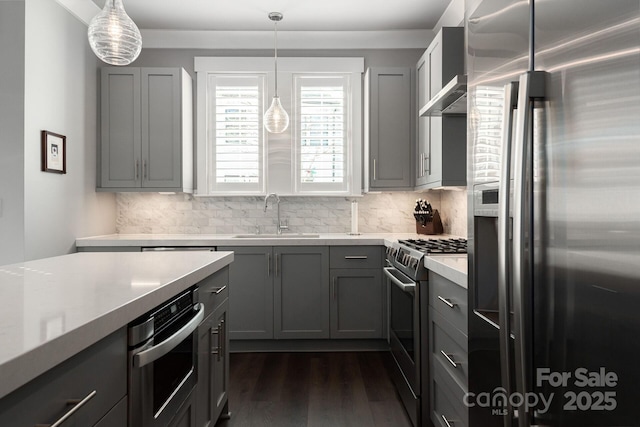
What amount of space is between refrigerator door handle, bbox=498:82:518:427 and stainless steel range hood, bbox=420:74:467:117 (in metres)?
1.12

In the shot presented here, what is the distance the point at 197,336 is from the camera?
1.80m

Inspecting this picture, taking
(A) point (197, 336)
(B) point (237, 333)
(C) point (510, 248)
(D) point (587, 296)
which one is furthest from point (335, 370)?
(D) point (587, 296)

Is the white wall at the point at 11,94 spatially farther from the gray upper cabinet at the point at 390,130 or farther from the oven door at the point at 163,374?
the gray upper cabinet at the point at 390,130

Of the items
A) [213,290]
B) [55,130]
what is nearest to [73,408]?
[213,290]

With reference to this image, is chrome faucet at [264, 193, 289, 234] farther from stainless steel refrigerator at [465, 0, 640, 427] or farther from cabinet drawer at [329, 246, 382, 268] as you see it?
stainless steel refrigerator at [465, 0, 640, 427]

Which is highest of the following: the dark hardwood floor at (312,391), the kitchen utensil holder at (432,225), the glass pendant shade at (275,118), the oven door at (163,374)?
the glass pendant shade at (275,118)

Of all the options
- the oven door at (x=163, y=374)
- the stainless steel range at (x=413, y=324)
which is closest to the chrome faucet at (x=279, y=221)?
the stainless steel range at (x=413, y=324)

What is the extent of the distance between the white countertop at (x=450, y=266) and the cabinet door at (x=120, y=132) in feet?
9.28

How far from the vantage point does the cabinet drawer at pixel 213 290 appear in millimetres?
1920

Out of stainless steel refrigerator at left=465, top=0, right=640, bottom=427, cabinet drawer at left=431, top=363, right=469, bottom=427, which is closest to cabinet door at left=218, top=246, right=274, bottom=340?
cabinet drawer at left=431, top=363, right=469, bottom=427

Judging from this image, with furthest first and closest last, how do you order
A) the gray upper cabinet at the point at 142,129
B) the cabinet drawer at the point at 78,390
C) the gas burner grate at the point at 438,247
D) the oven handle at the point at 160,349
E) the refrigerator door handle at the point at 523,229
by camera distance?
the gray upper cabinet at the point at 142,129 < the gas burner grate at the point at 438,247 < the oven handle at the point at 160,349 < the refrigerator door handle at the point at 523,229 < the cabinet drawer at the point at 78,390

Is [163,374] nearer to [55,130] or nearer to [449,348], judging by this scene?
[449,348]

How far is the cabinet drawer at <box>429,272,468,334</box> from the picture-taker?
1866 millimetres

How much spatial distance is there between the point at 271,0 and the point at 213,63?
37.3 inches
